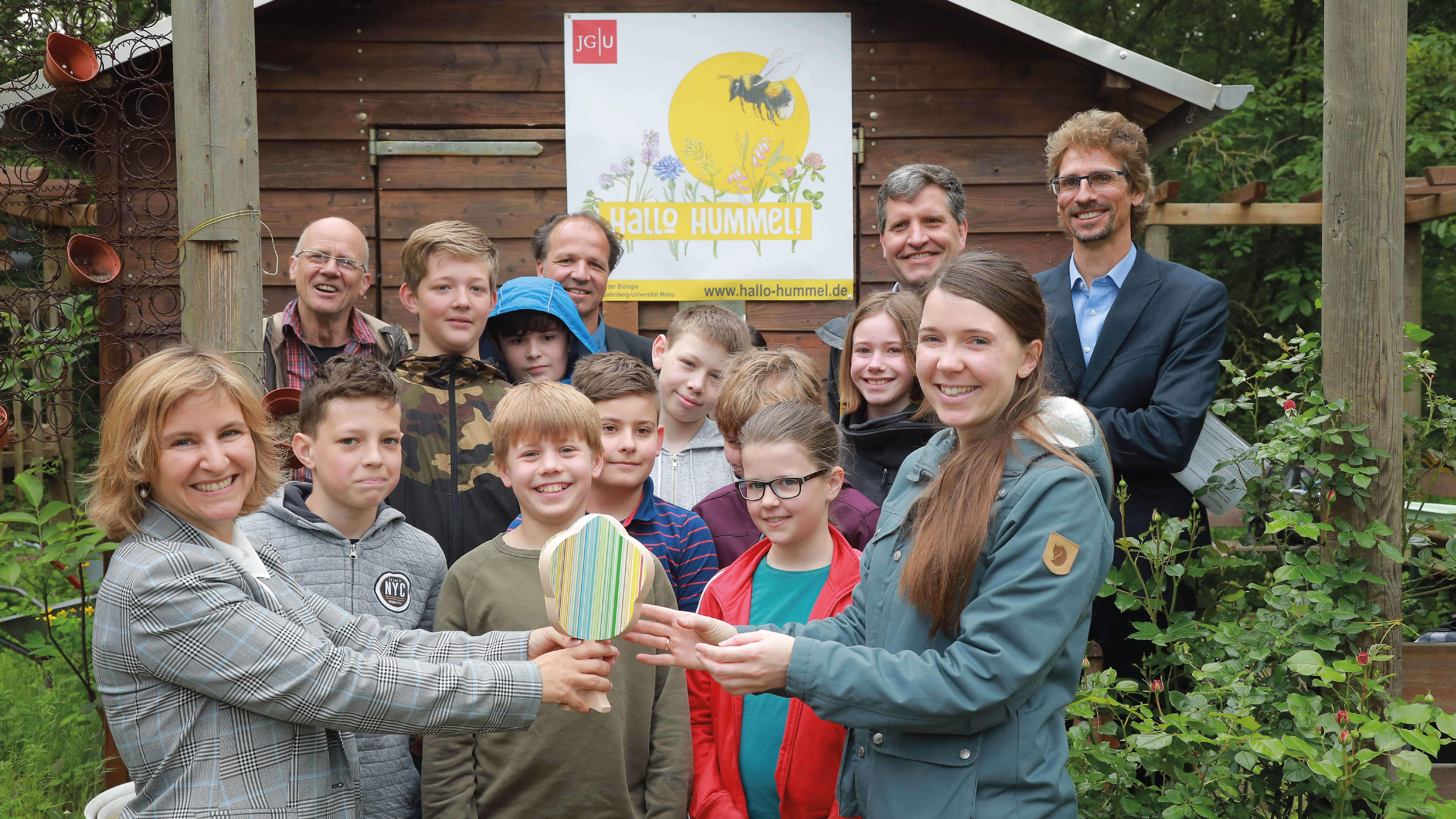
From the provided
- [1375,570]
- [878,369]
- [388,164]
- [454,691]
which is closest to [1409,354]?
[1375,570]

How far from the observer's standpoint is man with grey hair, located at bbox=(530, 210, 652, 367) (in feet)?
13.8

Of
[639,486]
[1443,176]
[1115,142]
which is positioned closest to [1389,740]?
[1115,142]

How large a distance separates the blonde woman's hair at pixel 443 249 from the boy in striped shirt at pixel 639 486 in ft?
2.24

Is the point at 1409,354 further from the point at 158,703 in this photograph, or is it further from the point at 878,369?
the point at 158,703

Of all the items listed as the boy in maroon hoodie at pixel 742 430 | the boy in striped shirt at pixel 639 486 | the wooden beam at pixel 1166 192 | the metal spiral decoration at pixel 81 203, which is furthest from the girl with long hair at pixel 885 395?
the wooden beam at pixel 1166 192

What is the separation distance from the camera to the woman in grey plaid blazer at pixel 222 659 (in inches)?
79.0

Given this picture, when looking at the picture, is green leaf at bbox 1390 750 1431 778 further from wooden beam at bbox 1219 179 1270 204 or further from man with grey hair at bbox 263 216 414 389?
wooden beam at bbox 1219 179 1270 204

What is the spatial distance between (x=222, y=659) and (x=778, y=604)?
125 centimetres

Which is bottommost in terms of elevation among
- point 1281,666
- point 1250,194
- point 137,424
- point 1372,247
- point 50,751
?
point 50,751

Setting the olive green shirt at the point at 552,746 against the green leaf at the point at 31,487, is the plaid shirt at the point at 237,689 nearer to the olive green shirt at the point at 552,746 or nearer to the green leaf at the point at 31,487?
the olive green shirt at the point at 552,746

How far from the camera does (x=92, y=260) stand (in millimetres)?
3801

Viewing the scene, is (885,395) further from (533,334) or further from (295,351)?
(295,351)

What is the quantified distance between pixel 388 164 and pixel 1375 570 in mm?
5638

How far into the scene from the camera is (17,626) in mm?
4965
